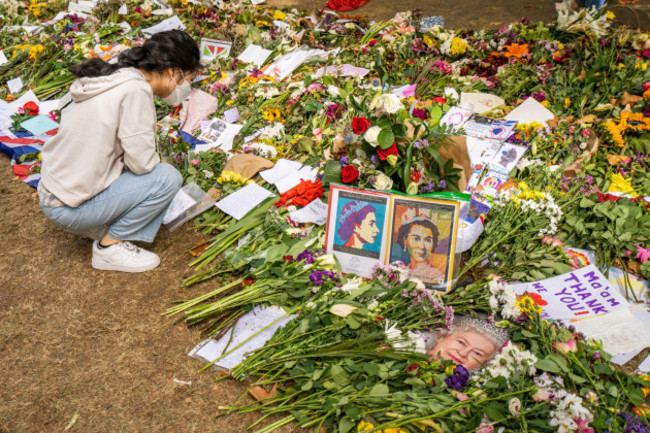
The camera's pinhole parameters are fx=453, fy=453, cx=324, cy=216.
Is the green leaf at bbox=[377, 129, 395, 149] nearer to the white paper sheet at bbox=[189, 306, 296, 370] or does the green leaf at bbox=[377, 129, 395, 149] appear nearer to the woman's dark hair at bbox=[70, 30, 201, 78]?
the white paper sheet at bbox=[189, 306, 296, 370]

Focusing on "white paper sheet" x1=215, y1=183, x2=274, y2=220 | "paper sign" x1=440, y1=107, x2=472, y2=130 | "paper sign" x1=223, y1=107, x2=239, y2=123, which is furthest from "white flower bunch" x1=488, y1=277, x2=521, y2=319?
"paper sign" x1=223, y1=107, x2=239, y2=123

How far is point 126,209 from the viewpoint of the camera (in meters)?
2.65

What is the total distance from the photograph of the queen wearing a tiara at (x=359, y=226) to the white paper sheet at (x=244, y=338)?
0.49 metres

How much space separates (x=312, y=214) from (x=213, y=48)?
9.19 ft

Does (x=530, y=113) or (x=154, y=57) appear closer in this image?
(x=154, y=57)

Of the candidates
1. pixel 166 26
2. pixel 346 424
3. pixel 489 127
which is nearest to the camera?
pixel 346 424

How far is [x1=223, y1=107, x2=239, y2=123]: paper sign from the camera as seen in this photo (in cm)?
387

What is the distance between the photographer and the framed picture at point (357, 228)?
2.44m

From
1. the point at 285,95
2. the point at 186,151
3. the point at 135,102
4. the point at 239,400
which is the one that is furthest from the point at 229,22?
the point at 239,400

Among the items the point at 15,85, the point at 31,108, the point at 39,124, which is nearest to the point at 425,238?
the point at 39,124

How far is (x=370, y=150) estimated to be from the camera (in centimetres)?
250

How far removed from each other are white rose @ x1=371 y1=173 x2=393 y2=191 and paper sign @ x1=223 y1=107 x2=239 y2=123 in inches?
74.0

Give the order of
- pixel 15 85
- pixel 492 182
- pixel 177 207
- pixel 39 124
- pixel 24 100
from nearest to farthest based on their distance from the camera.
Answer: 1. pixel 492 182
2. pixel 177 207
3. pixel 39 124
4. pixel 24 100
5. pixel 15 85

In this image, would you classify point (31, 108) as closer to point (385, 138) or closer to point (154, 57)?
point (154, 57)
